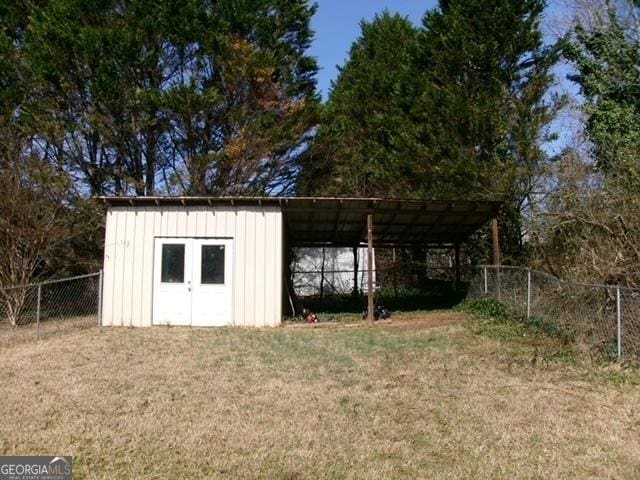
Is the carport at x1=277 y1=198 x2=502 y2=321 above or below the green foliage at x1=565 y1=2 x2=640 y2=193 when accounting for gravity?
below

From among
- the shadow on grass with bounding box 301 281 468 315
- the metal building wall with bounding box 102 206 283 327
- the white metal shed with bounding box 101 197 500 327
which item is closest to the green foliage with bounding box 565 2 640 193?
the white metal shed with bounding box 101 197 500 327

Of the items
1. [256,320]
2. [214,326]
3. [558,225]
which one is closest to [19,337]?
[214,326]

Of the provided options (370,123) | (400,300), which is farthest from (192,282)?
(370,123)

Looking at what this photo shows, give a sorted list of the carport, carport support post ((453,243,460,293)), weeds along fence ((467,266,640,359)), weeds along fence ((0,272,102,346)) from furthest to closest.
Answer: carport support post ((453,243,460,293)) < the carport < weeds along fence ((0,272,102,346)) < weeds along fence ((467,266,640,359))

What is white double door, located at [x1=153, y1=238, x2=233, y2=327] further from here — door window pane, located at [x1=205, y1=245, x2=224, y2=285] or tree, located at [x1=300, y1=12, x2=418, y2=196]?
tree, located at [x1=300, y1=12, x2=418, y2=196]

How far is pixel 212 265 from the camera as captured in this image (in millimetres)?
12992

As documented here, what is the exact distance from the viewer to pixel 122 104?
17172 mm

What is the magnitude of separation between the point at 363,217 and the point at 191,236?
15.4 feet

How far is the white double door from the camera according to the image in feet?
42.1

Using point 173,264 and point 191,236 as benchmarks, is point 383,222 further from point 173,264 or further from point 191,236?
point 173,264

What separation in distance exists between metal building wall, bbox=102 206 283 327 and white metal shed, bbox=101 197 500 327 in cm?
2

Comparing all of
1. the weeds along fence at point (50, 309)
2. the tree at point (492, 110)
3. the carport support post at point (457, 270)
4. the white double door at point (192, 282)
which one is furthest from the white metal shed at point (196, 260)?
the carport support post at point (457, 270)

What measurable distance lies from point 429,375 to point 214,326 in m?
6.51

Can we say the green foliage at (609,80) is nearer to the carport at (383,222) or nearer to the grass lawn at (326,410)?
the carport at (383,222)
